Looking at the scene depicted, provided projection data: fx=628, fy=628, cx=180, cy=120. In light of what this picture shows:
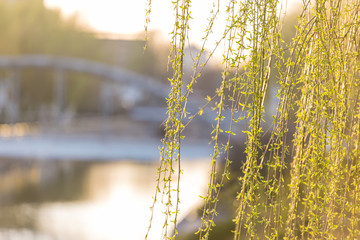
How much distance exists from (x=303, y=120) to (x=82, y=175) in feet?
57.9

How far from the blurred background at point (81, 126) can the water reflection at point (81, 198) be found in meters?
0.03

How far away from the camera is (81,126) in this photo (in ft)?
74.7

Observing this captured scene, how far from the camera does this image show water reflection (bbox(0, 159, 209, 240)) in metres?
11.1

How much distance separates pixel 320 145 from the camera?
5.38 feet

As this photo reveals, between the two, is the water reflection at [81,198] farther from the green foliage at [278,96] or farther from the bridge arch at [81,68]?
the green foliage at [278,96]

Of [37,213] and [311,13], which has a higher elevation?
[311,13]

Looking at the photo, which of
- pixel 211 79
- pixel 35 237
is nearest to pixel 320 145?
pixel 211 79

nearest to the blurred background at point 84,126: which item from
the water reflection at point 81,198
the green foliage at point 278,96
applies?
the water reflection at point 81,198

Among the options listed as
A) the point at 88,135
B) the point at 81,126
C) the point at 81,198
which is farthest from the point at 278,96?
the point at 81,126

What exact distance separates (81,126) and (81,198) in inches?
338

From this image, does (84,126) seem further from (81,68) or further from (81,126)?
(81,68)

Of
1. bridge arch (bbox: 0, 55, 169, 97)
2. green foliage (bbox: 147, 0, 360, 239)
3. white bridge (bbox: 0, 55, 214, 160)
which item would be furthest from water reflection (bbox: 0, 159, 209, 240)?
green foliage (bbox: 147, 0, 360, 239)

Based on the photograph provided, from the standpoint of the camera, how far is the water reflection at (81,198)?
11102mm

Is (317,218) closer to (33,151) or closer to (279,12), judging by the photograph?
(279,12)
